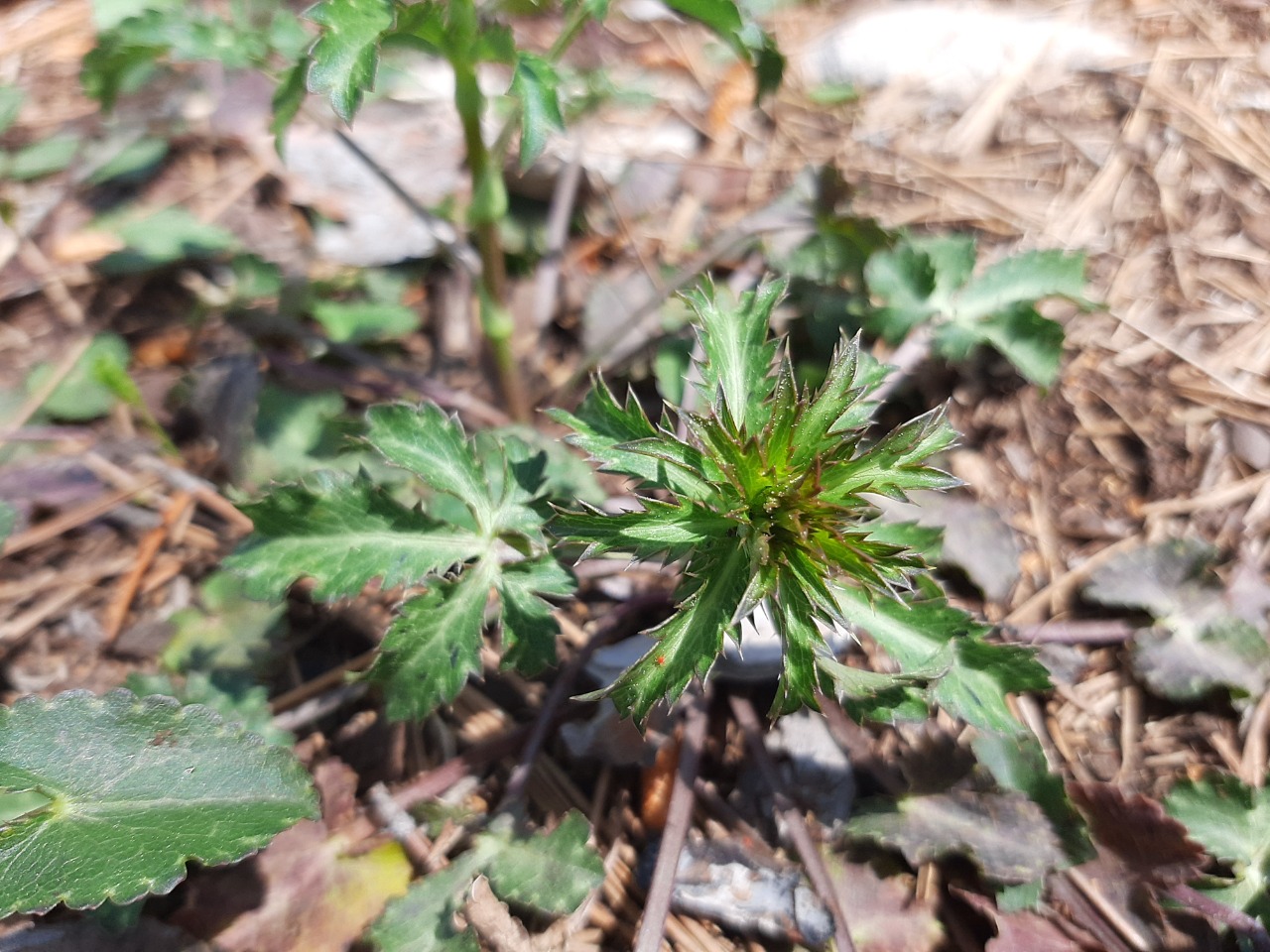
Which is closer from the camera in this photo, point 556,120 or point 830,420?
point 830,420

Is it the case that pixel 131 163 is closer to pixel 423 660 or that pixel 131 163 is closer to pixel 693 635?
pixel 423 660

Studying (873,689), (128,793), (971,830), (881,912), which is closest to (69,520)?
(128,793)

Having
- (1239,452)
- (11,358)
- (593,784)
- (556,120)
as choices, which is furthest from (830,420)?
(11,358)

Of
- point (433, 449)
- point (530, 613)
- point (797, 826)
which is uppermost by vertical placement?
point (433, 449)

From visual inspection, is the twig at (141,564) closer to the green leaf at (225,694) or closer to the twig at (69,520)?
the twig at (69,520)

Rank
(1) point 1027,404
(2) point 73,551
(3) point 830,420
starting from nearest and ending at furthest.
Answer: (3) point 830,420, (2) point 73,551, (1) point 1027,404

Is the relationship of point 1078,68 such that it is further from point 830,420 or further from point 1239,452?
point 830,420

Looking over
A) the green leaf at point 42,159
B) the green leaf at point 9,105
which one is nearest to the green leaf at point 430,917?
the green leaf at point 42,159
